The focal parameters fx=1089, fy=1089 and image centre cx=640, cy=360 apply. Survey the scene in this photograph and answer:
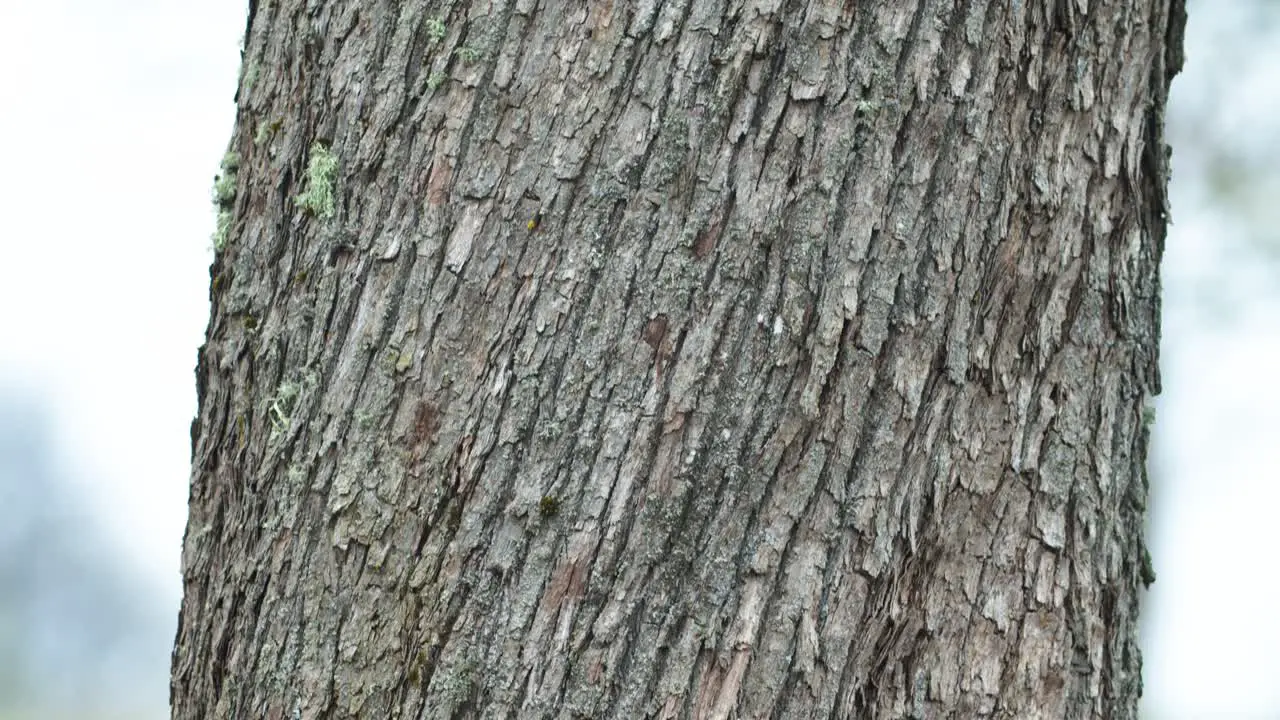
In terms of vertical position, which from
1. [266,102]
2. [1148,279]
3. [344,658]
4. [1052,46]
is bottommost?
[344,658]

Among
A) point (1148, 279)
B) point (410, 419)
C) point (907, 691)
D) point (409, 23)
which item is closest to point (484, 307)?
point (410, 419)

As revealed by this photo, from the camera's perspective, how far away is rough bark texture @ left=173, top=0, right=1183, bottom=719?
52.1 inches

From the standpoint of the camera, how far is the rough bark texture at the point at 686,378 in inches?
52.1

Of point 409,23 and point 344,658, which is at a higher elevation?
point 409,23

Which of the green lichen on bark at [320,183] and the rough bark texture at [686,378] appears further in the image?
the green lichen on bark at [320,183]

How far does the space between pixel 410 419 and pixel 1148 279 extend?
1086mm

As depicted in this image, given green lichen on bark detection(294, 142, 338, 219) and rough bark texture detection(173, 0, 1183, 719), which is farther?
green lichen on bark detection(294, 142, 338, 219)

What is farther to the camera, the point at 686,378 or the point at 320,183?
the point at 320,183

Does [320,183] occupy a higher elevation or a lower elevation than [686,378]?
higher

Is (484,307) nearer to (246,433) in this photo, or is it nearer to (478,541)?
(478,541)

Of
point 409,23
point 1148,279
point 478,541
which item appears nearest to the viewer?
point 478,541

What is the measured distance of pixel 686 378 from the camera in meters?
1.33

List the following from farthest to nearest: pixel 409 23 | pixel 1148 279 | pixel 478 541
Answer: pixel 1148 279 → pixel 409 23 → pixel 478 541

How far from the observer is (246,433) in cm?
154
